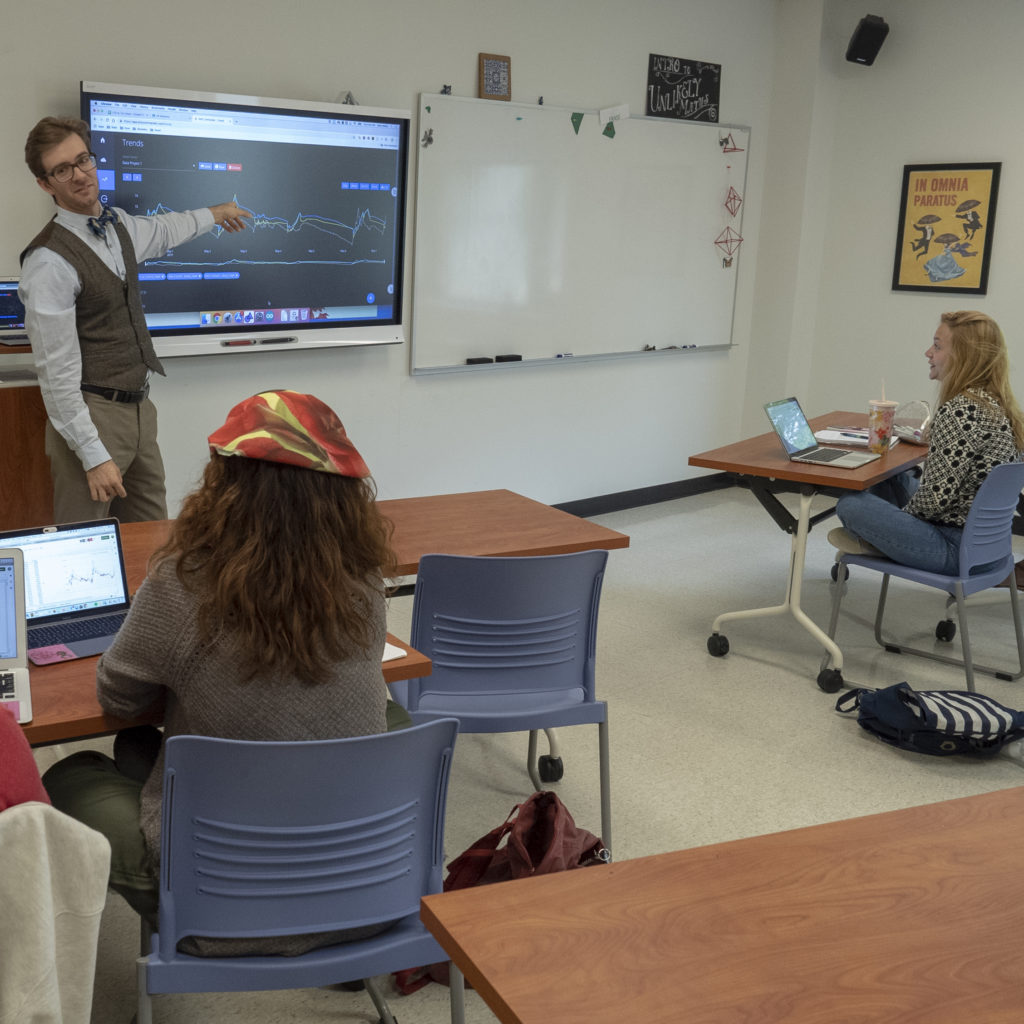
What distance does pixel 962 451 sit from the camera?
3.60 m

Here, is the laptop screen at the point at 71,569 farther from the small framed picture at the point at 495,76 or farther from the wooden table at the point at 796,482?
the small framed picture at the point at 495,76

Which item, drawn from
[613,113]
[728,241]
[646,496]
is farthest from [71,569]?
[728,241]

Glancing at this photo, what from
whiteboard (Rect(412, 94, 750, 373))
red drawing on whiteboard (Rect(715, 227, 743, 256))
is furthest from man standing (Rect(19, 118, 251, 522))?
red drawing on whiteboard (Rect(715, 227, 743, 256))

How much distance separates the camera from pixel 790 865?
1331 mm

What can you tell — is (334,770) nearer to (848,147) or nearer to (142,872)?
(142,872)

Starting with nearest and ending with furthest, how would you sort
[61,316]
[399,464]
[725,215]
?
[61,316]
[399,464]
[725,215]

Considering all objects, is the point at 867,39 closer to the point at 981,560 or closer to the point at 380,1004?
the point at 981,560

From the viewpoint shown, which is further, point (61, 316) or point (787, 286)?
point (787, 286)

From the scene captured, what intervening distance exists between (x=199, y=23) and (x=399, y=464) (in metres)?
2.00

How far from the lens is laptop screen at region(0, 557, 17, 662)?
1962mm

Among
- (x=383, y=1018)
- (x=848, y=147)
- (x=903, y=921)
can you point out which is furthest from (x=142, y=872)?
(x=848, y=147)

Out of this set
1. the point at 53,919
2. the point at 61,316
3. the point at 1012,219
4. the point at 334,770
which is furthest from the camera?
the point at 1012,219

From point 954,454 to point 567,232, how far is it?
255 centimetres

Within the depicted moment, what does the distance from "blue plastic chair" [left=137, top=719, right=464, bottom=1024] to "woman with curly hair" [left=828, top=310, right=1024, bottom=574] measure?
2.51m
